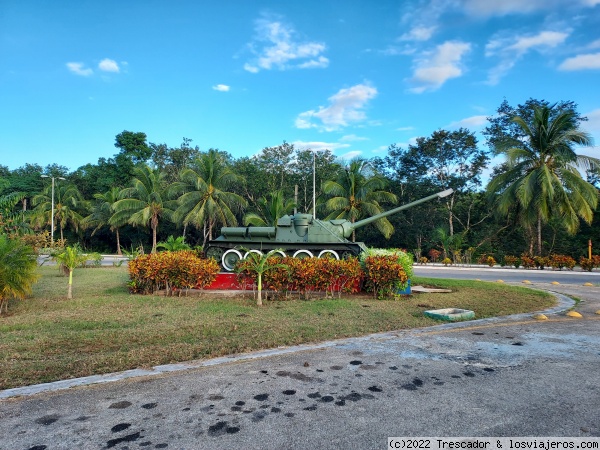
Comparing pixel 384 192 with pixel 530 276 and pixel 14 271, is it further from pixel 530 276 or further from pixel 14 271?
pixel 14 271

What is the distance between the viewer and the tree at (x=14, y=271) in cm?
661

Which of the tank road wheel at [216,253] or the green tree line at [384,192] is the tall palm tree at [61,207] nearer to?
the green tree line at [384,192]

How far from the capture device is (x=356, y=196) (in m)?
26.1

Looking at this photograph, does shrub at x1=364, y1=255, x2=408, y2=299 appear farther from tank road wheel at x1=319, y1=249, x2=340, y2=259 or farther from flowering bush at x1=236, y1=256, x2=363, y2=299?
tank road wheel at x1=319, y1=249, x2=340, y2=259

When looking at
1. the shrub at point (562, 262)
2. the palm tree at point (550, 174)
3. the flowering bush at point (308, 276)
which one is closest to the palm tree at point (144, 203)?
the flowering bush at point (308, 276)

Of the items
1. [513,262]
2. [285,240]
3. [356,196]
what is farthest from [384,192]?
[285,240]

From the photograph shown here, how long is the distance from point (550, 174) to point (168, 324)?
65.5ft

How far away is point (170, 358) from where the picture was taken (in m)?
4.21

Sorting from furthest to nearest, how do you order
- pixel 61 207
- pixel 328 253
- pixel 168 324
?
pixel 61 207, pixel 328 253, pixel 168 324

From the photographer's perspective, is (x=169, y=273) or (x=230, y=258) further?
(x=230, y=258)

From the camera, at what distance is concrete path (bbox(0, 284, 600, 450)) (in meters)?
2.65

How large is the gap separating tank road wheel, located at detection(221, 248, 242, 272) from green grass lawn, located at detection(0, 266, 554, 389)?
398 centimetres

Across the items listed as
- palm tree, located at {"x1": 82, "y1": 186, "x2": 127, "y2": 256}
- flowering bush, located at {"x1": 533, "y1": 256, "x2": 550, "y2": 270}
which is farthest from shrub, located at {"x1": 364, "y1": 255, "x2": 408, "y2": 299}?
palm tree, located at {"x1": 82, "y1": 186, "x2": 127, "y2": 256}

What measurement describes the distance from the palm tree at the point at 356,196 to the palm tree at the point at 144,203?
1164 cm
